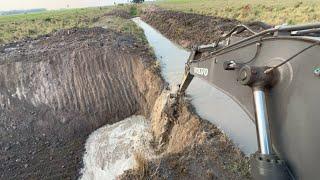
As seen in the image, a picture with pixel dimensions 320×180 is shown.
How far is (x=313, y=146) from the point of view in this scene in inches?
143

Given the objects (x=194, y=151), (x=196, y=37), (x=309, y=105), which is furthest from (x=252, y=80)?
(x=196, y=37)

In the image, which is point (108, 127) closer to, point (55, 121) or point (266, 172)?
point (55, 121)

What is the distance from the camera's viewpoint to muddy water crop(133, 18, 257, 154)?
339 inches

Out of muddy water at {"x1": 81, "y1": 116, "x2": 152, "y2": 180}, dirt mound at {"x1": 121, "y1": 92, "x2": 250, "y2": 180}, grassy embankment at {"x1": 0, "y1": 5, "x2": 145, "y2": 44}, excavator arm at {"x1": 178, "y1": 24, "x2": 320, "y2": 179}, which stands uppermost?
grassy embankment at {"x1": 0, "y1": 5, "x2": 145, "y2": 44}

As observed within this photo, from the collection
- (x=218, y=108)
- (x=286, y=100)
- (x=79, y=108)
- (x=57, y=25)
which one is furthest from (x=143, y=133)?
(x=57, y=25)

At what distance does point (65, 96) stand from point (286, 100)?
12492 millimetres

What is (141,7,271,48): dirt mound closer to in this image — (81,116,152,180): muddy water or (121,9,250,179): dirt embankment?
(81,116,152,180): muddy water

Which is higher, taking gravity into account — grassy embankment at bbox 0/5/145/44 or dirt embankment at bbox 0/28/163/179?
grassy embankment at bbox 0/5/145/44

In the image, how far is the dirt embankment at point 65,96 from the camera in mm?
13570

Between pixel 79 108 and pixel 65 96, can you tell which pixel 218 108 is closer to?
pixel 79 108

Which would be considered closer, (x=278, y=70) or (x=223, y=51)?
(x=278, y=70)

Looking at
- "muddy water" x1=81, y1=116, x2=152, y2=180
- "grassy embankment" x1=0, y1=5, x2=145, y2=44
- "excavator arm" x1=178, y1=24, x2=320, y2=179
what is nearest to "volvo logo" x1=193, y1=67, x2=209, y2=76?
"excavator arm" x1=178, y1=24, x2=320, y2=179

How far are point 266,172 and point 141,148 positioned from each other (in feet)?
25.9

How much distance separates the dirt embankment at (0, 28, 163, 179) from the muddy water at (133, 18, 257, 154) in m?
0.76
